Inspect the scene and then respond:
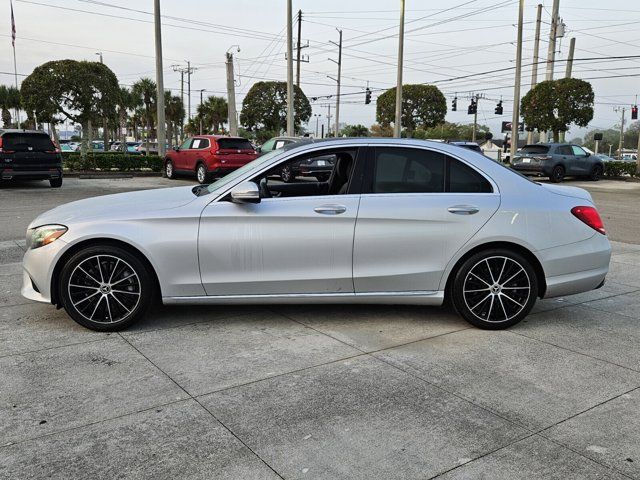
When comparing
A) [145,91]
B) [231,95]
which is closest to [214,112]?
[145,91]

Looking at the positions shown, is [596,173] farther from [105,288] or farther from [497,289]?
[105,288]

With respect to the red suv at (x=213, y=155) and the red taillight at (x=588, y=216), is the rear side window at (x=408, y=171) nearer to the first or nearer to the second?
the red taillight at (x=588, y=216)

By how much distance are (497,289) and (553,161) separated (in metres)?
20.7

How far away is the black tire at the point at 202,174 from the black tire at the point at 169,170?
2191 millimetres

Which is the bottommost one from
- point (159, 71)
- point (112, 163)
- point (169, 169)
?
point (169, 169)

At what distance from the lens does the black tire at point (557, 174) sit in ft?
77.7

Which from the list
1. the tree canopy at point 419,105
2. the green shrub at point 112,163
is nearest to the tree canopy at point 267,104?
the tree canopy at point 419,105

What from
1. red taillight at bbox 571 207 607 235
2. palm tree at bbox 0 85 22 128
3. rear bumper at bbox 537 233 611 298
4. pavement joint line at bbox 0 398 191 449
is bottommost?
pavement joint line at bbox 0 398 191 449

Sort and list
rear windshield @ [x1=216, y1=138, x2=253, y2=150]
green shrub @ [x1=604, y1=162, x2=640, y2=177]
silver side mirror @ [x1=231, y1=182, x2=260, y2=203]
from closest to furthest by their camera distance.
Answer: silver side mirror @ [x1=231, y1=182, x2=260, y2=203], rear windshield @ [x1=216, y1=138, x2=253, y2=150], green shrub @ [x1=604, y1=162, x2=640, y2=177]

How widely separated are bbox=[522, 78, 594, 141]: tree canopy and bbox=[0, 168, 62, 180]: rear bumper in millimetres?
25635

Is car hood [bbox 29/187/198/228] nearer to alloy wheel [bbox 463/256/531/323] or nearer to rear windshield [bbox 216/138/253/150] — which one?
alloy wheel [bbox 463/256/531/323]

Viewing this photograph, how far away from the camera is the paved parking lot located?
2852mm

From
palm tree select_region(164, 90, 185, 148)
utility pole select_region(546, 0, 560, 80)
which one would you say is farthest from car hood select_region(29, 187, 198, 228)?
palm tree select_region(164, 90, 185, 148)

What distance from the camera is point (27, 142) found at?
52.4 feet
